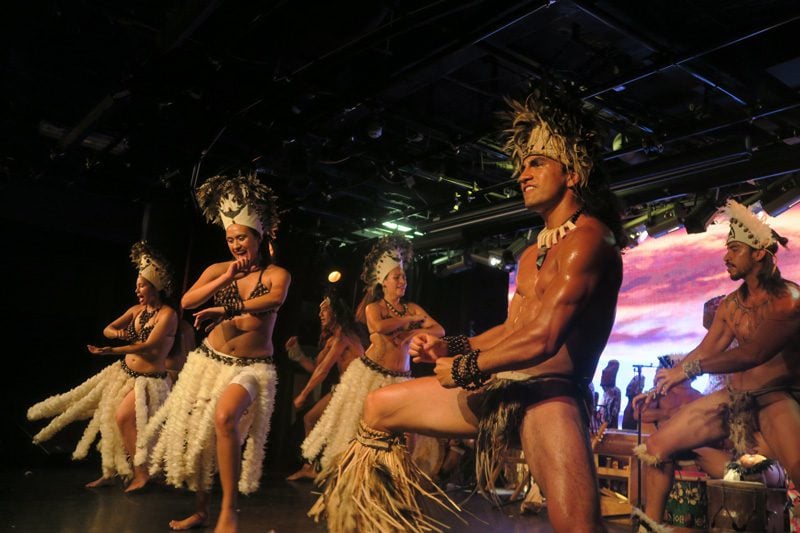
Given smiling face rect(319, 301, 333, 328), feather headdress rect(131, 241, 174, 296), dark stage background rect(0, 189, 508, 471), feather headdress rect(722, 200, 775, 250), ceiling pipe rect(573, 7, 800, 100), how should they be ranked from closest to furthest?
ceiling pipe rect(573, 7, 800, 100)
feather headdress rect(722, 200, 775, 250)
feather headdress rect(131, 241, 174, 296)
smiling face rect(319, 301, 333, 328)
dark stage background rect(0, 189, 508, 471)

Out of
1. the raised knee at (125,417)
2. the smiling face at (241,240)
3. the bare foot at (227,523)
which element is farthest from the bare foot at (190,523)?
the raised knee at (125,417)

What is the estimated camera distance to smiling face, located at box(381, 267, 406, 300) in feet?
21.4

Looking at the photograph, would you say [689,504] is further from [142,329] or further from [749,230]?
[142,329]

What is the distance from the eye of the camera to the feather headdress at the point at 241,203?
4.50 meters

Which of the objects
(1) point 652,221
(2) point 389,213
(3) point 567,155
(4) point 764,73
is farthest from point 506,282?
(3) point 567,155

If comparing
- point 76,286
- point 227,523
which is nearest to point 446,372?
point 227,523

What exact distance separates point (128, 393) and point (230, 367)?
256 cm

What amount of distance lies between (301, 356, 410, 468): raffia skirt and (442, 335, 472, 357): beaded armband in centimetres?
337

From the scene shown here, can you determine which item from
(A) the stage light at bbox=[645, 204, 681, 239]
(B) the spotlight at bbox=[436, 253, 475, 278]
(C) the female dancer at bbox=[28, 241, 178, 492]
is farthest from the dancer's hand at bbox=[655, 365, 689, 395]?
(B) the spotlight at bbox=[436, 253, 475, 278]

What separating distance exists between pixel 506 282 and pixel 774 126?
550 cm

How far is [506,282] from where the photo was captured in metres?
11.8

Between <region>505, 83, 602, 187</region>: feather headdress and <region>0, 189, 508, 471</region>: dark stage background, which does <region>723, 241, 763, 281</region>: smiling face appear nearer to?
<region>505, 83, 602, 187</region>: feather headdress

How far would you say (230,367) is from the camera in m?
4.27

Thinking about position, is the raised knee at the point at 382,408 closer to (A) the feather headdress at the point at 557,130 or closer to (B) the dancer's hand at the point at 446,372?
(B) the dancer's hand at the point at 446,372
